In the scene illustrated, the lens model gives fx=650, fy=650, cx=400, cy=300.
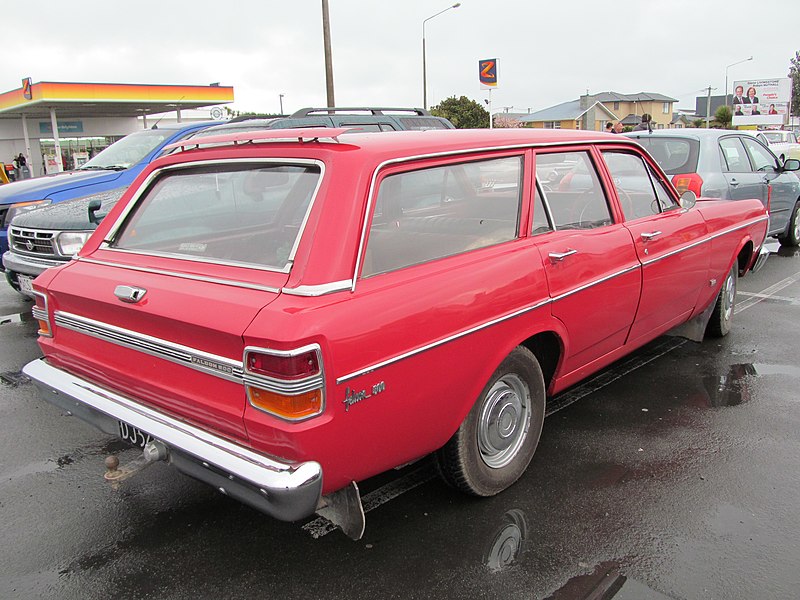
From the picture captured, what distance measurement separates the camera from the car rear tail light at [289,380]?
7.29ft

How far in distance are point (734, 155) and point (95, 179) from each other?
7726mm

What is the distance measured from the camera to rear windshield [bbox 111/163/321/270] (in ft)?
8.90

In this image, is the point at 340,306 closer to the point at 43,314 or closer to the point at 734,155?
the point at 43,314

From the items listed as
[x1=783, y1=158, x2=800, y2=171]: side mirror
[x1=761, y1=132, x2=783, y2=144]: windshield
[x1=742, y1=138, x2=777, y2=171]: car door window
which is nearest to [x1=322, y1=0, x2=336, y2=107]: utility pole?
[x1=742, y1=138, x2=777, y2=171]: car door window

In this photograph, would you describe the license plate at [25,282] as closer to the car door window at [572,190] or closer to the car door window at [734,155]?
the car door window at [572,190]

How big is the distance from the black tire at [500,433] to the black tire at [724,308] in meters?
2.82

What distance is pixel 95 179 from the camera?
7512 millimetres

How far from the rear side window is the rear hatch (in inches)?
14.4

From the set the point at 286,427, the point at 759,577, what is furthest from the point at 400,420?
the point at 759,577

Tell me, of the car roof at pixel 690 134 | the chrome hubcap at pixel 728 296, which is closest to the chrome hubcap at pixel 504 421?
the chrome hubcap at pixel 728 296

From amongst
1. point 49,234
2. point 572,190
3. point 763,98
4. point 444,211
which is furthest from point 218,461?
point 763,98

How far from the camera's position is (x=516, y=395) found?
3.28m

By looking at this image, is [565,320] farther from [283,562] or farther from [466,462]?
[283,562]

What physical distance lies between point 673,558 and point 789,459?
51.9 inches
